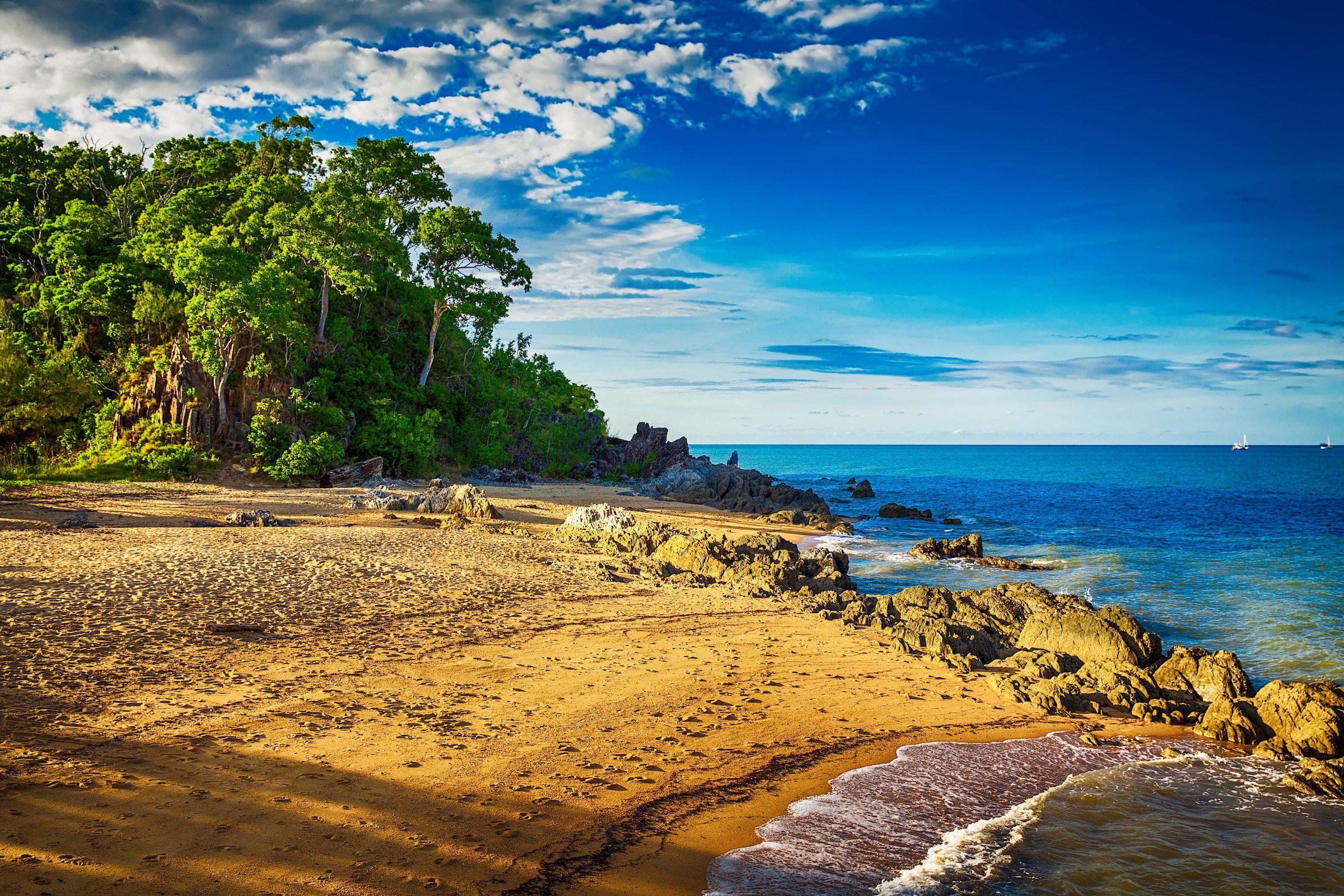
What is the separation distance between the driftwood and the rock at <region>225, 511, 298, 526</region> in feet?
31.1

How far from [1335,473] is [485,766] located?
4981 inches

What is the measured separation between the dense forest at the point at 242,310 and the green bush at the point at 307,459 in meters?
0.07

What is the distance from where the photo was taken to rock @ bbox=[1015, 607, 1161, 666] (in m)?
11.3

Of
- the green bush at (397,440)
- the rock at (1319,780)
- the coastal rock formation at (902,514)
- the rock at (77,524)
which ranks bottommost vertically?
the rock at (1319,780)

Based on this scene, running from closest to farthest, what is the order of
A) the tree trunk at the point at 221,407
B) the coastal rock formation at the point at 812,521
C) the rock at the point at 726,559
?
the rock at the point at 726,559 → the tree trunk at the point at 221,407 → the coastal rock formation at the point at 812,521

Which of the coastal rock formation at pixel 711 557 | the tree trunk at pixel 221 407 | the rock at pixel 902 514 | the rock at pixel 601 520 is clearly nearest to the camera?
the coastal rock formation at pixel 711 557

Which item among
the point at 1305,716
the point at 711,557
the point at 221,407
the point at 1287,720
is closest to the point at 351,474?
the point at 221,407

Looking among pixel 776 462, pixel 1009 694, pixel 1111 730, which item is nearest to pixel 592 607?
pixel 1009 694

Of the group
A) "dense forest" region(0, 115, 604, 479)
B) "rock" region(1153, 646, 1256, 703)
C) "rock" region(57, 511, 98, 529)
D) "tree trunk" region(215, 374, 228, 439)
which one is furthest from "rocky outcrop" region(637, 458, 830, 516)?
"rock" region(57, 511, 98, 529)

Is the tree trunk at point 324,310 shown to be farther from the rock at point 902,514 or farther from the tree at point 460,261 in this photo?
the rock at point 902,514

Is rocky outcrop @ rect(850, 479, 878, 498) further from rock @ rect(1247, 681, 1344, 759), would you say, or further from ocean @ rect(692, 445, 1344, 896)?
rock @ rect(1247, 681, 1344, 759)

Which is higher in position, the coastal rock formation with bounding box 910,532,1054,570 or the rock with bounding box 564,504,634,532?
the rock with bounding box 564,504,634,532

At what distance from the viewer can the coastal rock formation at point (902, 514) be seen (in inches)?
1588

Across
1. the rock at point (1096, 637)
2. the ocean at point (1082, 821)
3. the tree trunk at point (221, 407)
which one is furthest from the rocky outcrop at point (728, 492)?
the rock at point (1096, 637)
